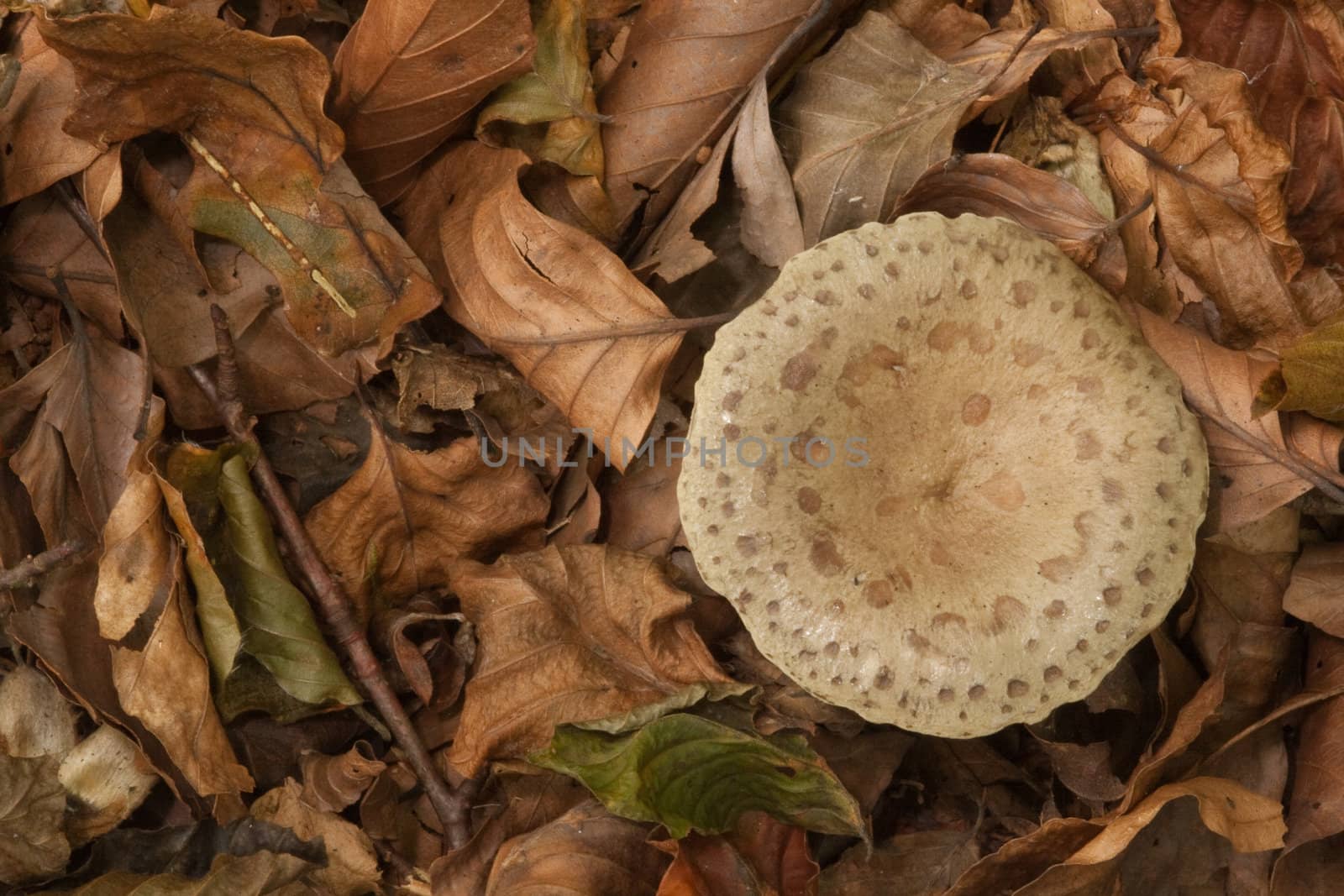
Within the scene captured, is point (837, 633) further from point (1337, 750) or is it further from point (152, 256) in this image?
point (152, 256)

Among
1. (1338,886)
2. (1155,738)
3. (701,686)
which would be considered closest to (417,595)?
(701,686)

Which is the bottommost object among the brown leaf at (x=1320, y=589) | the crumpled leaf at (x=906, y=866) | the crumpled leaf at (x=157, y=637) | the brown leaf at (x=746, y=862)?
the crumpled leaf at (x=906, y=866)

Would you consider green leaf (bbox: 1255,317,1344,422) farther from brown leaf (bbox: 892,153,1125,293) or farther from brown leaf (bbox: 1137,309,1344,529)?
brown leaf (bbox: 892,153,1125,293)

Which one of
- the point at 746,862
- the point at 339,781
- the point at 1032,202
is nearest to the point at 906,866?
the point at 746,862

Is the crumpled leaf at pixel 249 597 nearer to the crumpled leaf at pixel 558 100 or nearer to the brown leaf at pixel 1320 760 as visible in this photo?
the crumpled leaf at pixel 558 100

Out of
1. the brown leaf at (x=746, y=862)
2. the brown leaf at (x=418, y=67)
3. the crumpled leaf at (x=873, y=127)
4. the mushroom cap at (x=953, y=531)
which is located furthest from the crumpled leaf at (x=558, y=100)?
the brown leaf at (x=746, y=862)

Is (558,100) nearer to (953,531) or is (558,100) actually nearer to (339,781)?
(953,531)
